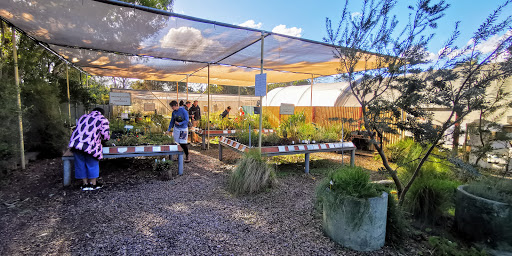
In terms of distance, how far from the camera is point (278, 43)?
5578mm

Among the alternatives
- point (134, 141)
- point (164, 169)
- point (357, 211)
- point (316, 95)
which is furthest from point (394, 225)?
point (316, 95)

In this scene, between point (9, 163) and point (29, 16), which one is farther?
point (9, 163)

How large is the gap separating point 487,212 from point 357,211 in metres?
1.39

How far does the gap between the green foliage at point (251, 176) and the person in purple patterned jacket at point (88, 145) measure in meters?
2.54

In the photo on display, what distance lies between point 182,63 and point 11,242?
6738 mm

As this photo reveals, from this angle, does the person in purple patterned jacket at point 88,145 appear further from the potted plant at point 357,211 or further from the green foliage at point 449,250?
the green foliage at point 449,250

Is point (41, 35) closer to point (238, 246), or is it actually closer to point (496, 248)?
point (238, 246)

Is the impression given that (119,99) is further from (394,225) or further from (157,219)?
(394,225)

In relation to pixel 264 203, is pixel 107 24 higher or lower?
higher

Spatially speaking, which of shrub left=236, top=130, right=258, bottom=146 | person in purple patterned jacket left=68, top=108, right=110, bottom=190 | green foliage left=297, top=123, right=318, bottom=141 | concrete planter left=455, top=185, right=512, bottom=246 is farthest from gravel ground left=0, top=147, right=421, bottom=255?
green foliage left=297, top=123, right=318, bottom=141

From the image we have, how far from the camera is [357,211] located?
8.30ft

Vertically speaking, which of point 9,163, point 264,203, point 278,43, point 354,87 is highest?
point 278,43

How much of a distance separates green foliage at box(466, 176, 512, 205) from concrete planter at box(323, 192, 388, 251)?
114 centimetres

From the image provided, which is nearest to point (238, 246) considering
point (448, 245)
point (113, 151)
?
point (448, 245)
